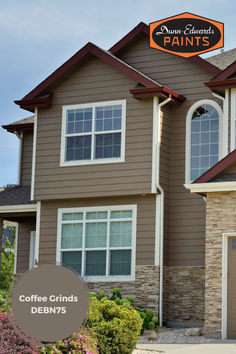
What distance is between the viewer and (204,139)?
18.2 m

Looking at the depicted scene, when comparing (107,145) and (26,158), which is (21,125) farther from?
(107,145)

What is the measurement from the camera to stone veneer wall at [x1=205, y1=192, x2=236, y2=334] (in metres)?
14.8

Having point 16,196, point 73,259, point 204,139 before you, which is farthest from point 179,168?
point 16,196

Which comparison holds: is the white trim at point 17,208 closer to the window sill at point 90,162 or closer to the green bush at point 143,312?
the window sill at point 90,162

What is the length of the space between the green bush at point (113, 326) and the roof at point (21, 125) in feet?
35.1

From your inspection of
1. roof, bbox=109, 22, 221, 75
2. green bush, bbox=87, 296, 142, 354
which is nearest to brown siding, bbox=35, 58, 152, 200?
roof, bbox=109, 22, 221, 75

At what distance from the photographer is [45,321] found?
25.8ft

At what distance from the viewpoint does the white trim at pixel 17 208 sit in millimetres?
19797

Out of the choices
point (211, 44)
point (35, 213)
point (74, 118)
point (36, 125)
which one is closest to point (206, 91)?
point (211, 44)

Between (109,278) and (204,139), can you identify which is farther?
(204,139)

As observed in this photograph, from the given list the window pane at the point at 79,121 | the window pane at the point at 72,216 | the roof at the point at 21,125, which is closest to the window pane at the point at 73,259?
the window pane at the point at 72,216

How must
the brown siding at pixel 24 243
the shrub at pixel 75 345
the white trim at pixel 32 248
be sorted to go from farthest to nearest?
the brown siding at pixel 24 243 < the white trim at pixel 32 248 < the shrub at pixel 75 345

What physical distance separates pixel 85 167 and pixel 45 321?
35.3 feet

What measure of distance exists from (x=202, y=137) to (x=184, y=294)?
4.20 metres
